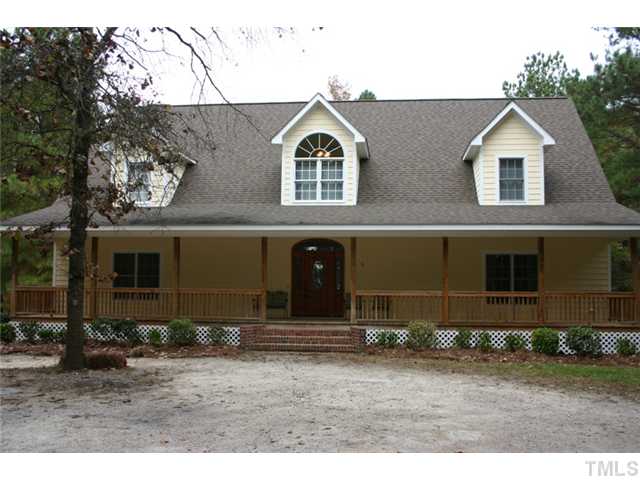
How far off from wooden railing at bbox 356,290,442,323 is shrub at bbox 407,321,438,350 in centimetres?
91

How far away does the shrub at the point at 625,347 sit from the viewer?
15.0m

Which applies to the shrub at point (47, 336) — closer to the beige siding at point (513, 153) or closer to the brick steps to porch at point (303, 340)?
the brick steps to porch at point (303, 340)

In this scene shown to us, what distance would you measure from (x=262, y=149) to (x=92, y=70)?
9657mm

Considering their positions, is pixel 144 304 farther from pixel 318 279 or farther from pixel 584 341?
pixel 584 341

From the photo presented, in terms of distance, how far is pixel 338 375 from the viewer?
1202 centimetres

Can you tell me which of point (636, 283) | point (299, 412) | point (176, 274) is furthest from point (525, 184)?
point (299, 412)

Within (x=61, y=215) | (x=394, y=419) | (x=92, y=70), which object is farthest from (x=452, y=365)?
(x=61, y=215)

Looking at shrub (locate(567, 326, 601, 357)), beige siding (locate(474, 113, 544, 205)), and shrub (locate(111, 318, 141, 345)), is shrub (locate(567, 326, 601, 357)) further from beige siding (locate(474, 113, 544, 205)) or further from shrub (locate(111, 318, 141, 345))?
shrub (locate(111, 318, 141, 345))

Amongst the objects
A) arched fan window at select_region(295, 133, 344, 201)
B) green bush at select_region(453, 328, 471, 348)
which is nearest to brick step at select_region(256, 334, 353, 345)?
green bush at select_region(453, 328, 471, 348)

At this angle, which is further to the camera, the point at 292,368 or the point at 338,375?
the point at 292,368

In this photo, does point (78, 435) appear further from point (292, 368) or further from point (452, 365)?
point (452, 365)

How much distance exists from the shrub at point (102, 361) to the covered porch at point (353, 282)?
366 centimetres

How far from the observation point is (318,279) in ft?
61.0
